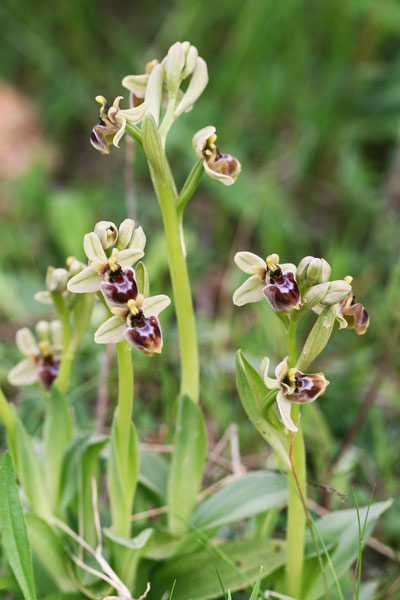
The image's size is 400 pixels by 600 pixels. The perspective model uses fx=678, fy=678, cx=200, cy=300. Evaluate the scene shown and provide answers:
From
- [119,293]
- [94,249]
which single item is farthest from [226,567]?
[94,249]

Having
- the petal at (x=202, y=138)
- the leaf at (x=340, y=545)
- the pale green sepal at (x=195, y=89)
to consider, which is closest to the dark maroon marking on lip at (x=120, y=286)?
the petal at (x=202, y=138)

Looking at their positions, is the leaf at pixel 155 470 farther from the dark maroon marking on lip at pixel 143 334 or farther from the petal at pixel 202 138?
the petal at pixel 202 138

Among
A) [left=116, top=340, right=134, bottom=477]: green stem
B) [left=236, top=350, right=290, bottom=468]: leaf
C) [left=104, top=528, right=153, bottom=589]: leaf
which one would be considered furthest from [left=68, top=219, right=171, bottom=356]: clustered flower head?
[left=104, top=528, right=153, bottom=589]: leaf

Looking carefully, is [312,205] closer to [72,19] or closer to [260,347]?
[260,347]

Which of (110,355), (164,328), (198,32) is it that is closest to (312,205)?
(198,32)

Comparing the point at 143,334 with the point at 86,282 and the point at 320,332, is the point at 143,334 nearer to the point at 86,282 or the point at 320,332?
the point at 86,282

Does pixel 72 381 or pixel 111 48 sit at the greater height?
pixel 111 48

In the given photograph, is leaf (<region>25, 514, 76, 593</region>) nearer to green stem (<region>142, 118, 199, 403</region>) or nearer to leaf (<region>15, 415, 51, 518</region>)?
leaf (<region>15, 415, 51, 518</region>)
